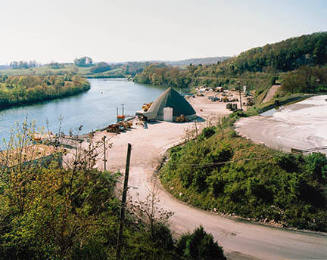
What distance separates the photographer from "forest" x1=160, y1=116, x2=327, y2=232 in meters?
11.7

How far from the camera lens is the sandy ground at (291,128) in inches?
649

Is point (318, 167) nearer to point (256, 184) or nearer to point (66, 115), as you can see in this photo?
point (256, 184)

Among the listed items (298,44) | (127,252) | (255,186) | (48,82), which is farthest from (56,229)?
(298,44)

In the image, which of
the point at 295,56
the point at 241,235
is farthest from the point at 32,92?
the point at 295,56

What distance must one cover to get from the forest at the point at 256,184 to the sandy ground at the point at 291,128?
2.00 meters

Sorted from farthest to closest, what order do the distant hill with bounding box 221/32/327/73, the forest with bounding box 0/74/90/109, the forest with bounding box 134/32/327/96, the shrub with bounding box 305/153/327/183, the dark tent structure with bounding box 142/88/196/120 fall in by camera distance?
the distant hill with bounding box 221/32/327/73 → the forest with bounding box 134/32/327/96 → the forest with bounding box 0/74/90/109 → the dark tent structure with bounding box 142/88/196/120 → the shrub with bounding box 305/153/327/183

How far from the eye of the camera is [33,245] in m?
7.50

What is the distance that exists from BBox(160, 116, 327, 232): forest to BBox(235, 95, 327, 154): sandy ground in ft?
6.58

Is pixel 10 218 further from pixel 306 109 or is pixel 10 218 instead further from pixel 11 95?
pixel 11 95

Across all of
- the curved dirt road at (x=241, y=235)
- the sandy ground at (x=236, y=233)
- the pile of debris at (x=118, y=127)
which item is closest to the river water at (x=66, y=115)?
the pile of debris at (x=118, y=127)

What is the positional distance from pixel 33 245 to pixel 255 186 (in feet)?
30.9

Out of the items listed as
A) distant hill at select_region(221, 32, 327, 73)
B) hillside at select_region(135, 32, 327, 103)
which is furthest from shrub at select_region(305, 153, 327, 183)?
distant hill at select_region(221, 32, 327, 73)

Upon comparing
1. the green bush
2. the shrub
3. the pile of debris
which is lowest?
the green bush

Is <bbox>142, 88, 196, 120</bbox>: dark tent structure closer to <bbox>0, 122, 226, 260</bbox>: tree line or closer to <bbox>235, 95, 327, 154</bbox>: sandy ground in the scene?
<bbox>235, 95, 327, 154</bbox>: sandy ground
